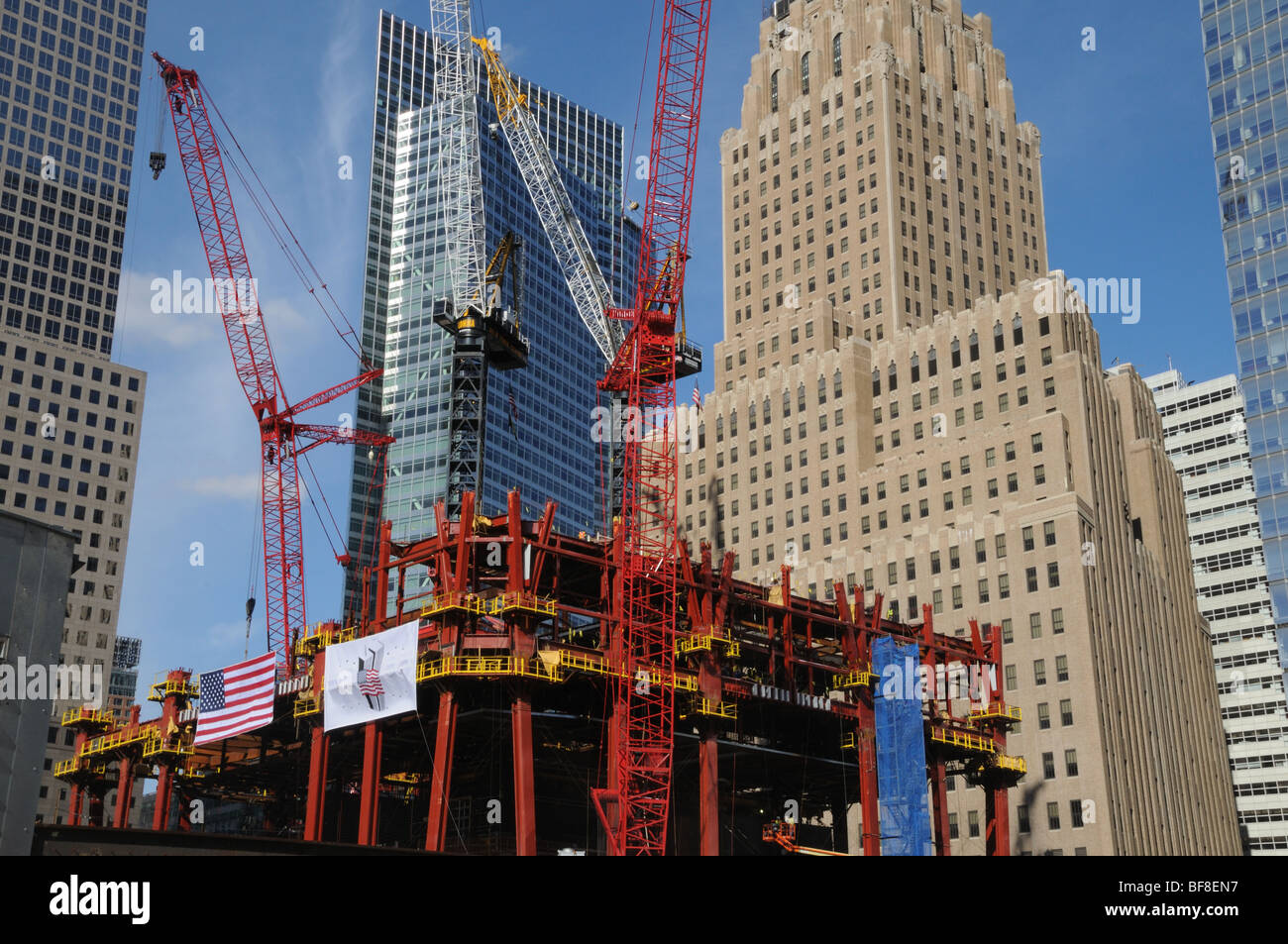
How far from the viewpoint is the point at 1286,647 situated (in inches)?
3861

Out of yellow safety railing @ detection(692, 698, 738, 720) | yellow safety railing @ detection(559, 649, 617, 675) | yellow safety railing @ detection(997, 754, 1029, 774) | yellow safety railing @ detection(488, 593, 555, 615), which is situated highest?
yellow safety railing @ detection(488, 593, 555, 615)

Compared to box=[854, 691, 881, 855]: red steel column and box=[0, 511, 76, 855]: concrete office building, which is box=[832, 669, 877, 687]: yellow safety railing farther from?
box=[0, 511, 76, 855]: concrete office building

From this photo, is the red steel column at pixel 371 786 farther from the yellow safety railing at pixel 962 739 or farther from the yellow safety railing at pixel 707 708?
the yellow safety railing at pixel 962 739

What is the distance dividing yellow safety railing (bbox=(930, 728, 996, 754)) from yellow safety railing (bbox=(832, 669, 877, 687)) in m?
8.31

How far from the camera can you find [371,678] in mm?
88375

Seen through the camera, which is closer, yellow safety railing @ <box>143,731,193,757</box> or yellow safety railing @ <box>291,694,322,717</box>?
yellow safety railing @ <box>291,694,322,717</box>

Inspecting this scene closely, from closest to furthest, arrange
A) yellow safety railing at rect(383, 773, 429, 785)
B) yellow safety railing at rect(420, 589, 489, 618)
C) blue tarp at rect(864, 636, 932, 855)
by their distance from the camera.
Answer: yellow safety railing at rect(420, 589, 489, 618) < blue tarp at rect(864, 636, 932, 855) < yellow safety railing at rect(383, 773, 429, 785)

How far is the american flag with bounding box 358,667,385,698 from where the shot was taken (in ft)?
288

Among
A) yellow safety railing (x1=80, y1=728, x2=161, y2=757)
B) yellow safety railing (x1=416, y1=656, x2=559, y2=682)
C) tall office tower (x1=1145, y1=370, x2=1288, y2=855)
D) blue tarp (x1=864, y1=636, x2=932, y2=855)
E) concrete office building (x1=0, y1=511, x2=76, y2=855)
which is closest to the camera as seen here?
concrete office building (x1=0, y1=511, x2=76, y2=855)

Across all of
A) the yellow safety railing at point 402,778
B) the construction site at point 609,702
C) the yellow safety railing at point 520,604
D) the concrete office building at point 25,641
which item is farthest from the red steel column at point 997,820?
the concrete office building at point 25,641

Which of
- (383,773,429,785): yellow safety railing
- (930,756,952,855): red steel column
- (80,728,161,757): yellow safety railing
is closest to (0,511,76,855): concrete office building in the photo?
(383,773,429,785): yellow safety railing

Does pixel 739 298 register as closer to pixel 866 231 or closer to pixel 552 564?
pixel 866 231

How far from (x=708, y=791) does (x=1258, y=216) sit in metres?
61.8
